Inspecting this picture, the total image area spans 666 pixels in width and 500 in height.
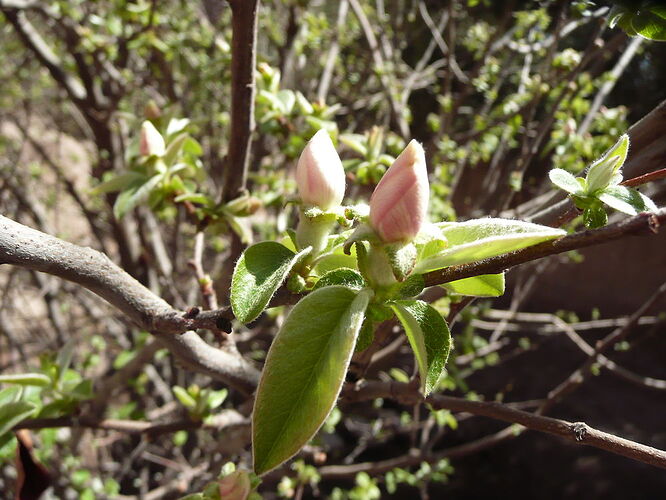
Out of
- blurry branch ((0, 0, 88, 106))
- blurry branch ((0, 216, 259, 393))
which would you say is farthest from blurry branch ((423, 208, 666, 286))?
blurry branch ((0, 0, 88, 106))

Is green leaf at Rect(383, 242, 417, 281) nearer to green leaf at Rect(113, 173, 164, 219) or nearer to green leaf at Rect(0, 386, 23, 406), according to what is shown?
green leaf at Rect(113, 173, 164, 219)

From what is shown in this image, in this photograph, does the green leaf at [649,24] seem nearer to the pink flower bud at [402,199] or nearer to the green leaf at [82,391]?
the pink flower bud at [402,199]

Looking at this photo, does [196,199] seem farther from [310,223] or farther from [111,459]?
[111,459]

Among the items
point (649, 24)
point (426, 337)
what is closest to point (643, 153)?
point (649, 24)

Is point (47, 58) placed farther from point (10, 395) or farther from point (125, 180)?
point (10, 395)

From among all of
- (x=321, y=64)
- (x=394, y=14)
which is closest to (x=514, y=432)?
(x=321, y=64)

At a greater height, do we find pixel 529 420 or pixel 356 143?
pixel 356 143
